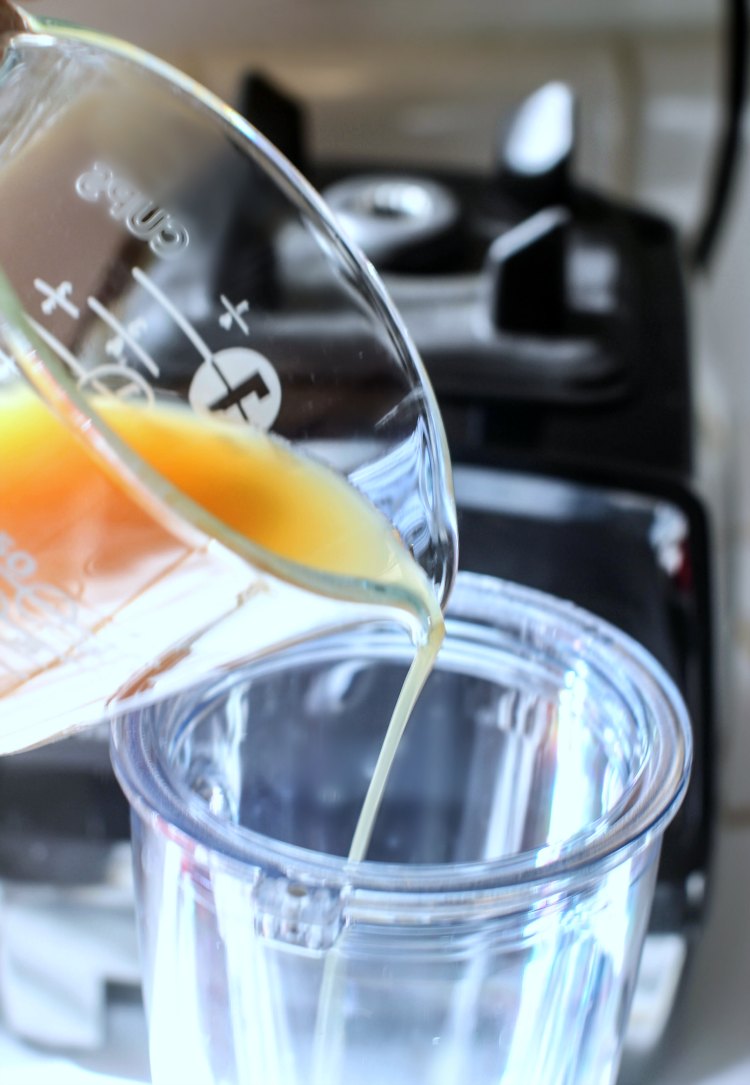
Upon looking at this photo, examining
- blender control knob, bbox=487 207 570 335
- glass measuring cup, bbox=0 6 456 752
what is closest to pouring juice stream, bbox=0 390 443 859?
glass measuring cup, bbox=0 6 456 752

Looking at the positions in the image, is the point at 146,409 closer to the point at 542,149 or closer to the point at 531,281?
the point at 531,281

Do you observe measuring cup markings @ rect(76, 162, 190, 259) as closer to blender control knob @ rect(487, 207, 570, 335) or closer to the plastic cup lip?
the plastic cup lip

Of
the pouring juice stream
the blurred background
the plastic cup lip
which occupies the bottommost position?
the blurred background

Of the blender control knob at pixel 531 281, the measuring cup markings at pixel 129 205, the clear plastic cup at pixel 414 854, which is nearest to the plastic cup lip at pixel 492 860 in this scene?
the clear plastic cup at pixel 414 854

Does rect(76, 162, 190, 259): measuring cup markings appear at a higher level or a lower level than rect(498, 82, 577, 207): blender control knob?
higher

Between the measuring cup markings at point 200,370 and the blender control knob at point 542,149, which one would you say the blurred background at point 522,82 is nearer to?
the blender control knob at point 542,149

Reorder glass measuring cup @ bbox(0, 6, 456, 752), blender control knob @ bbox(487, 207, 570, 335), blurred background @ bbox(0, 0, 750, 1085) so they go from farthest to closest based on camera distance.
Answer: blurred background @ bbox(0, 0, 750, 1085)
blender control knob @ bbox(487, 207, 570, 335)
glass measuring cup @ bbox(0, 6, 456, 752)

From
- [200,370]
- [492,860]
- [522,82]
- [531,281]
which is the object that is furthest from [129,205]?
[522,82]
